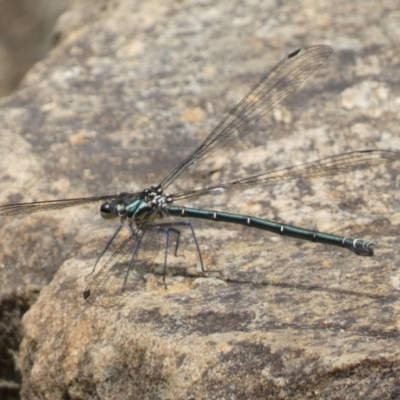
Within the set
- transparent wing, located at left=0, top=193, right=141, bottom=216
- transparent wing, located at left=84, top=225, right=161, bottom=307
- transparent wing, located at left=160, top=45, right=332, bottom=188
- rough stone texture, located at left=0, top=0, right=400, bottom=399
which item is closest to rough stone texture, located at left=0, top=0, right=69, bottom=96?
rough stone texture, located at left=0, top=0, right=400, bottom=399

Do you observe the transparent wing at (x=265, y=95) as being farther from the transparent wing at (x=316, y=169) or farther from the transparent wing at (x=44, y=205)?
the transparent wing at (x=44, y=205)

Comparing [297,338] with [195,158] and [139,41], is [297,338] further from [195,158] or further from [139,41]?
[139,41]

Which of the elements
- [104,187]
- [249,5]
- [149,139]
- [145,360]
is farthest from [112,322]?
[249,5]

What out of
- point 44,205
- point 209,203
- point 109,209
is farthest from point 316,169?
point 44,205

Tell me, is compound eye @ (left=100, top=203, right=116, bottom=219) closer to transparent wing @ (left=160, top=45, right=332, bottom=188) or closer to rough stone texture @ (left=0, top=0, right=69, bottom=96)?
transparent wing @ (left=160, top=45, right=332, bottom=188)

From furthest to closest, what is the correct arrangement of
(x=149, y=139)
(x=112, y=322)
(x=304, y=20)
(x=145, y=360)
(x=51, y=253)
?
(x=304, y=20)
(x=149, y=139)
(x=51, y=253)
(x=112, y=322)
(x=145, y=360)

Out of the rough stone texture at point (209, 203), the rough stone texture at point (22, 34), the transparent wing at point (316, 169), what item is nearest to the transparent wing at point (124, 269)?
the rough stone texture at point (209, 203)

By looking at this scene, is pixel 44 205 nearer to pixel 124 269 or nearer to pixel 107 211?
pixel 107 211
